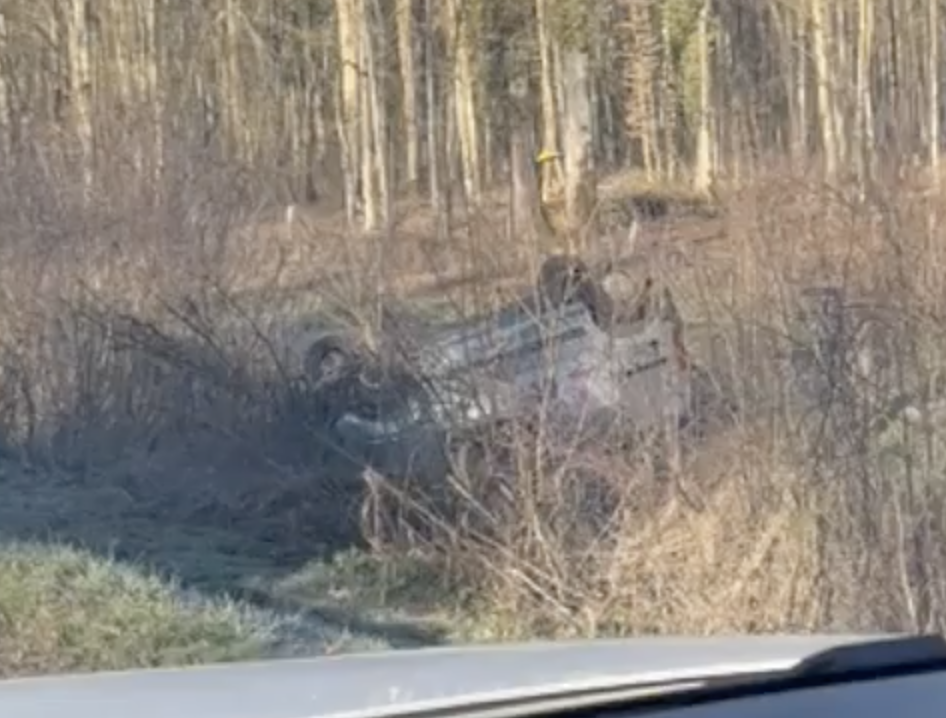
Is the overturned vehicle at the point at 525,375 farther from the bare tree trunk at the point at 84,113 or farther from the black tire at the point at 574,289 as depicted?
the bare tree trunk at the point at 84,113

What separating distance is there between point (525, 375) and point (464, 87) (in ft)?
88.7

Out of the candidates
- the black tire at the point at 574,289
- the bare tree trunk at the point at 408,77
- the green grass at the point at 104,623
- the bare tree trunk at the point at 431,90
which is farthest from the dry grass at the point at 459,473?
the bare tree trunk at the point at 431,90

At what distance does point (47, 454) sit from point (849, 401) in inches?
189

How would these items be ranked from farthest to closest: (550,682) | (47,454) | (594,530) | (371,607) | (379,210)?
1. (379,210)
2. (47,454)
3. (371,607)
4. (594,530)
5. (550,682)

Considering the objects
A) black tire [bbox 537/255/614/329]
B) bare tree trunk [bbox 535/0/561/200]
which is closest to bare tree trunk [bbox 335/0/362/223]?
bare tree trunk [bbox 535/0/561/200]

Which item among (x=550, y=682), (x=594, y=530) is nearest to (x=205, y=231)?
(x=594, y=530)

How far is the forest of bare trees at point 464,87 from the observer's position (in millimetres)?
13062

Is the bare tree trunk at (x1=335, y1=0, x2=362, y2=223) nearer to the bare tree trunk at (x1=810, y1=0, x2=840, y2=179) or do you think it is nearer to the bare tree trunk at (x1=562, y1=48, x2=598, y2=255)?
the bare tree trunk at (x1=562, y1=48, x2=598, y2=255)

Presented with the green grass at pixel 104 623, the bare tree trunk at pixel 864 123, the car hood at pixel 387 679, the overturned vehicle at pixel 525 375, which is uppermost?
the bare tree trunk at pixel 864 123

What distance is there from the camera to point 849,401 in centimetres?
843

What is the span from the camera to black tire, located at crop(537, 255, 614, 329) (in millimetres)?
9227

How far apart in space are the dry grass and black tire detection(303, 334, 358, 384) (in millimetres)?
90

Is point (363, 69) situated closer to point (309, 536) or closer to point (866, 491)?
point (309, 536)

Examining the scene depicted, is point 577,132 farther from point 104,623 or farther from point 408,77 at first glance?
point 104,623
